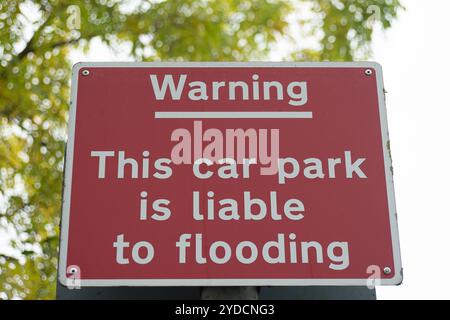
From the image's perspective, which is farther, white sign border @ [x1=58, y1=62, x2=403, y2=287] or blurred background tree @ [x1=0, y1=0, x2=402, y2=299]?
blurred background tree @ [x1=0, y1=0, x2=402, y2=299]

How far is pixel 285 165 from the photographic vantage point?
1886 millimetres

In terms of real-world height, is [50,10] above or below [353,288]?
above

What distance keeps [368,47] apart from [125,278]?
341 centimetres

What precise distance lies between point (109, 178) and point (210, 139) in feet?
0.90

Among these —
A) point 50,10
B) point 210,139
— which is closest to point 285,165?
point 210,139

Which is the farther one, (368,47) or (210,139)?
(368,47)

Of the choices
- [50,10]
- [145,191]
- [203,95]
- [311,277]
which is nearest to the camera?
[311,277]

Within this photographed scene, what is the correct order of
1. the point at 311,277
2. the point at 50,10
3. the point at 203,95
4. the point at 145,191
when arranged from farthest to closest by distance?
the point at 50,10 < the point at 203,95 < the point at 145,191 < the point at 311,277

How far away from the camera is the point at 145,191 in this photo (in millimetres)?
1844

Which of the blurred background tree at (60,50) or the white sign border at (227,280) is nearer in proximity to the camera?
the white sign border at (227,280)

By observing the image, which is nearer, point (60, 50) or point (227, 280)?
point (227, 280)

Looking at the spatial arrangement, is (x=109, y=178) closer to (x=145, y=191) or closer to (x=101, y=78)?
(x=145, y=191)
